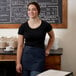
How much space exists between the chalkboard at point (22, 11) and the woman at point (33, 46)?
26.2 inches

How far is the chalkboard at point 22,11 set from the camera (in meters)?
2.94

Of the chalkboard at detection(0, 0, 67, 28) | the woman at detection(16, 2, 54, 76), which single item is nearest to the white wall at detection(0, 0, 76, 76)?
the chalkboard at detection(0, 0, 67, 28)

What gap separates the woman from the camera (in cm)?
224

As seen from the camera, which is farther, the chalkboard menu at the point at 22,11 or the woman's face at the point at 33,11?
the chalkboard menu at the point at 22,11

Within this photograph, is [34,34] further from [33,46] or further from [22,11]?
[22,11]

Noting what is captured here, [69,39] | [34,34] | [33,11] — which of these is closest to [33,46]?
[34,34]

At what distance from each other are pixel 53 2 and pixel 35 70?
3.69 ft

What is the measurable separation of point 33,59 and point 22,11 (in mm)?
958

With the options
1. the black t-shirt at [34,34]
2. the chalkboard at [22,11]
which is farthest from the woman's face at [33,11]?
the chalkboard at [22,11]

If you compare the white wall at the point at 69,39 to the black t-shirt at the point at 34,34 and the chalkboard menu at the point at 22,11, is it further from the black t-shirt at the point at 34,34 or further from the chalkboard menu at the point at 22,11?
the black t-shirt at the point at 34,34

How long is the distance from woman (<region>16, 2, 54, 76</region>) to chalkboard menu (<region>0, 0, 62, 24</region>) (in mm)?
665

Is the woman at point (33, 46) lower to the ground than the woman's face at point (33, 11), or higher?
lower

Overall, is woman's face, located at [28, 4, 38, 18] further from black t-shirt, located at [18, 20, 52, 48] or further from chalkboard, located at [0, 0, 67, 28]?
chalkboard, located at [0, 0, 67, 28]

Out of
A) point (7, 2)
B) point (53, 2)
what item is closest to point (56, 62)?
point (53, 2)
